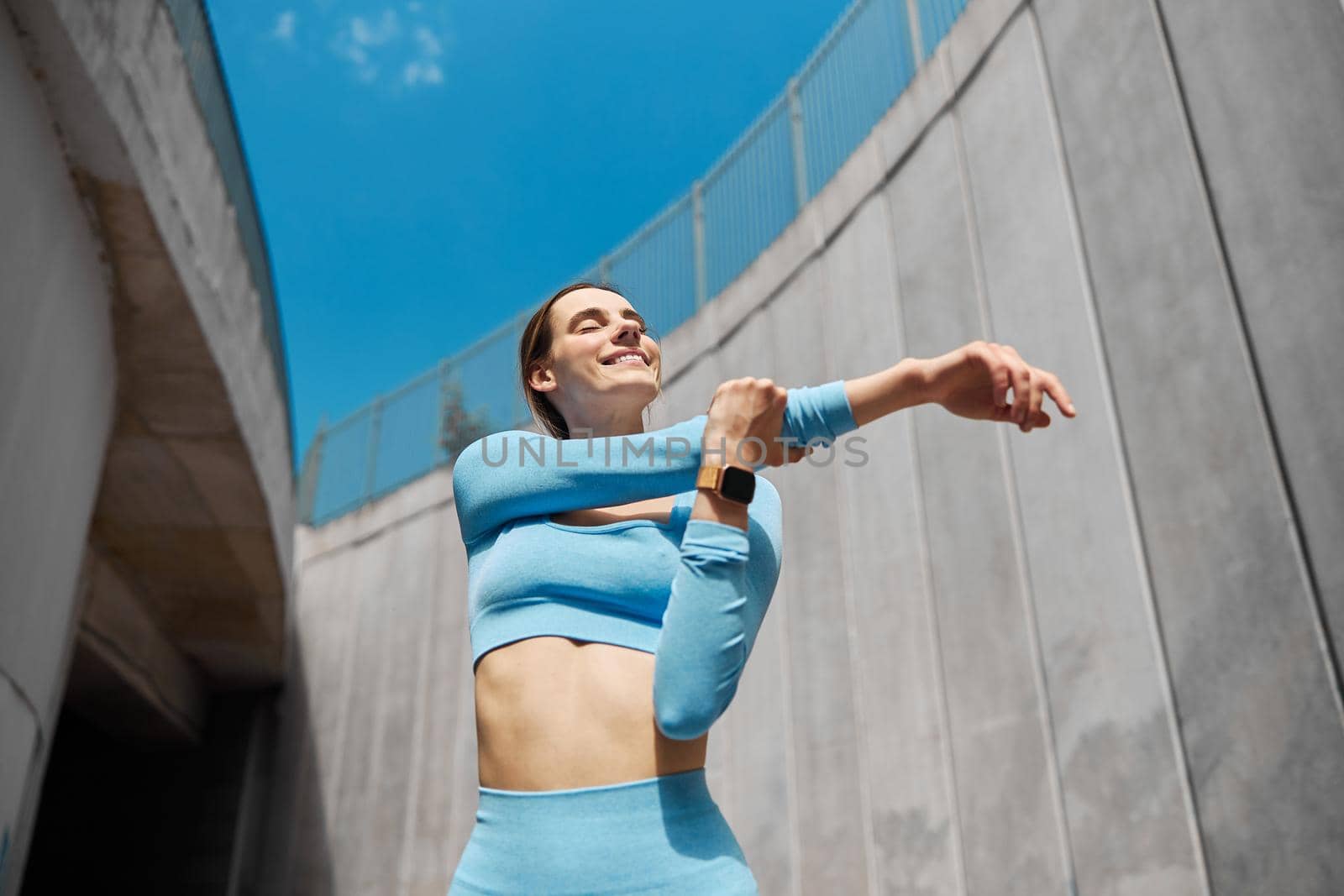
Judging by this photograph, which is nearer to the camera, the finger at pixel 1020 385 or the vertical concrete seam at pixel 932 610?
the finger at pixel 1020 385

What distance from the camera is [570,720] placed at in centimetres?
149

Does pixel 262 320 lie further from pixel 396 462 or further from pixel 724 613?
pixel 724 613

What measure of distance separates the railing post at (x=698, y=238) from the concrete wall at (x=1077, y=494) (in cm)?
136

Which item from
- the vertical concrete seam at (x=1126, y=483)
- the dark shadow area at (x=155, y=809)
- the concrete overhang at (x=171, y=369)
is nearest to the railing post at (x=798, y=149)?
the vertical concrete seam at (x=1126, y=483)

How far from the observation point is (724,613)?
56.5 inches

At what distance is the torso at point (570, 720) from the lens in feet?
4.85

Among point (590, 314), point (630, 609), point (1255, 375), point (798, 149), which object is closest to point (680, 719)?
point (630, 609)

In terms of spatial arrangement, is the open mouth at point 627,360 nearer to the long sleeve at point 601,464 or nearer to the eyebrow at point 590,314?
the eyebrow at point 590,314

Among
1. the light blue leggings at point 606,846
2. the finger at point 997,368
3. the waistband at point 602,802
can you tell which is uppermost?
the finger at point 997,368

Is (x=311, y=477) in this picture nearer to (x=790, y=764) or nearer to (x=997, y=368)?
(x=790, y=764)

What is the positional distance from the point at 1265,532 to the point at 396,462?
12537 millimetres

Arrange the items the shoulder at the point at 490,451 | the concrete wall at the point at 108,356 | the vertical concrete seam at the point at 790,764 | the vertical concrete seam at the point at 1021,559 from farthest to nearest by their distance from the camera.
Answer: the vertical concrete seam at the point at 790,764
the concrete wall at the point at 108,356
the vertical concrete seam at the point at 1021,559
the shoulder at the point at 490,451

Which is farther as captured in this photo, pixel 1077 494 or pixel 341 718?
pixel 341 718

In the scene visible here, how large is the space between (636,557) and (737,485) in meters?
0.23
